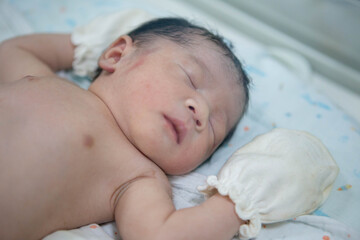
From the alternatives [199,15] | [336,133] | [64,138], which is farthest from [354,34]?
[64,138]

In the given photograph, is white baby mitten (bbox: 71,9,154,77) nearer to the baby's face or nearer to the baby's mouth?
the baby's face

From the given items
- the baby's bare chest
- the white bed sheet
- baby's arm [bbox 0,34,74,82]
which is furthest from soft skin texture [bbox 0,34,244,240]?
baby's arm [bbox 0,34,74,82]

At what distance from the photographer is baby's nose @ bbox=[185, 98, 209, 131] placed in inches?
36.2

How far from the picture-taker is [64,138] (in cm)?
86

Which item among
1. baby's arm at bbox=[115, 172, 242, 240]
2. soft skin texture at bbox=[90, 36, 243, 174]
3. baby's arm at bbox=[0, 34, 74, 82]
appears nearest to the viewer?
baby's arm at bbox=[115, 172, 242, 240]

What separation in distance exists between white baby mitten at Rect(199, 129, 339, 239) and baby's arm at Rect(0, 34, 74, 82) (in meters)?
0.70

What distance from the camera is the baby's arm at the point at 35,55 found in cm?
116

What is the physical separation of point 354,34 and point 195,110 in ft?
2.92

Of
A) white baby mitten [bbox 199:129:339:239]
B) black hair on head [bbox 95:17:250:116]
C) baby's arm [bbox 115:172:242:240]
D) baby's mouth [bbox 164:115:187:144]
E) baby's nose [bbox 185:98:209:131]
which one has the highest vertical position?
black hair on head [bbox 95:17:250:116]

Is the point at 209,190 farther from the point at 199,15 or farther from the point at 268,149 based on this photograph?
the point at 199,15

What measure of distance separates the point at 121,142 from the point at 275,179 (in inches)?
16.1

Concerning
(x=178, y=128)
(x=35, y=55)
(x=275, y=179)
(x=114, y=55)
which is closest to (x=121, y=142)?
(x=178, y=128)

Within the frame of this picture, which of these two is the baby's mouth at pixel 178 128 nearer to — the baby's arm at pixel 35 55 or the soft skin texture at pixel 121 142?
the soft skin texture at pixel 121 142

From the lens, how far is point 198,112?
3.04 feet
